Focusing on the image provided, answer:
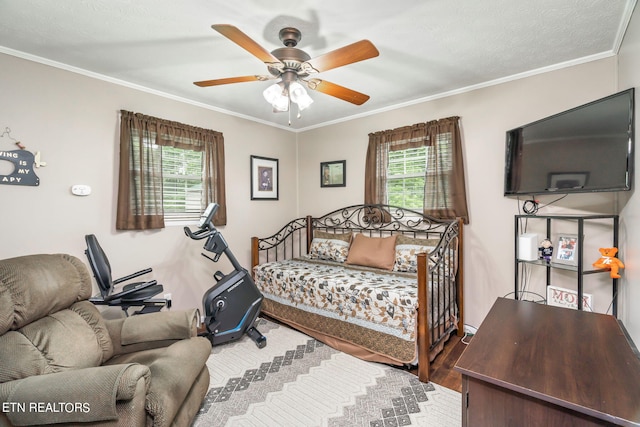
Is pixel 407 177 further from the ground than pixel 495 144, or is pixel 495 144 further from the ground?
pixel 495 144

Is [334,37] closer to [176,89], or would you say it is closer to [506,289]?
[176,89]

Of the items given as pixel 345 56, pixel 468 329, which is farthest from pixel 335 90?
pixel 468 329

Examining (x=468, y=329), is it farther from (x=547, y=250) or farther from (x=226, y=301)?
(x=226, y=301)

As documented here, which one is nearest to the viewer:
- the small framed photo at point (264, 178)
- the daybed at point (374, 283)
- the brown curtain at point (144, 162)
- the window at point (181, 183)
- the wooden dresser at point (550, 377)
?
the wooden dresser at point (550, 377)

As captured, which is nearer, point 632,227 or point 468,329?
point 632,227

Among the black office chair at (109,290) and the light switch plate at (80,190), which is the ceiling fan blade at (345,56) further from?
the light switch plate at (80,190)

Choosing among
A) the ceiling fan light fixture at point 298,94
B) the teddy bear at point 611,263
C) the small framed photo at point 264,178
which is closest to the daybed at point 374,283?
the small framed photo at point 264,178

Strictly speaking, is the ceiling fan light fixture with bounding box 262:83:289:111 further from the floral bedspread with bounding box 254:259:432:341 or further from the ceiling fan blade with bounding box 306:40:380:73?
the floral bedspread with bounding box 254:259:432:341

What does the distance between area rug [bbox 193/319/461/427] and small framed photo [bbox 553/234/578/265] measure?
128cm

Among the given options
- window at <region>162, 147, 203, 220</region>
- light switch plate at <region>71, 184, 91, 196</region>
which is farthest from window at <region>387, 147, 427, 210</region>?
light switch plate at <region>71, 184, 91, 196</region>

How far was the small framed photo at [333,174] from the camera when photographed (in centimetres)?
379

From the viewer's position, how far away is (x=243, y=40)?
1.41 metres

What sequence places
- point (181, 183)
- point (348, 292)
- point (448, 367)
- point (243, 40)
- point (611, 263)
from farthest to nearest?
point (181, 183) → point (348, 292) → point (448, 367) → point (611, 263) → point (243, 40)

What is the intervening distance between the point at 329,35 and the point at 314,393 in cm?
246
